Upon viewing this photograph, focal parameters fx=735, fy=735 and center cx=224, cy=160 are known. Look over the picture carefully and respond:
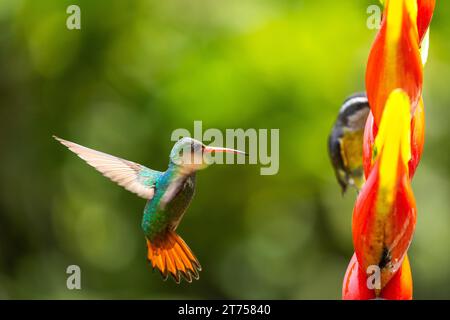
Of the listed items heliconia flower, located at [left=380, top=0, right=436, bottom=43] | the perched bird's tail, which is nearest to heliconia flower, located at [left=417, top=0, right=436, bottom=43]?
heliconia flower, located at [left=380, top=0, right=436, bottom=43]

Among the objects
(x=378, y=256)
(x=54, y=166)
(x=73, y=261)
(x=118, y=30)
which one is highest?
(x=118, y=30)

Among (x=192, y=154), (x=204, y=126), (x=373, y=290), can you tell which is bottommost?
(x=373, y=290)

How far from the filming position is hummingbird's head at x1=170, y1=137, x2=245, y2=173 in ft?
1.91

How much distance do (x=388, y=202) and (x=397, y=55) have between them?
0.28 ft

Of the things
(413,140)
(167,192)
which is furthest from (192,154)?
(413,140)

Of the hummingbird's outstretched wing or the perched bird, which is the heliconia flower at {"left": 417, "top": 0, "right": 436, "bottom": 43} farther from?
the hummingbird's outstretched wing

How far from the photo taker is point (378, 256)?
1.43 feet

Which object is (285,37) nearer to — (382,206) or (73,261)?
(73,261)

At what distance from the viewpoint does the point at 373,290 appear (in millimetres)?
450

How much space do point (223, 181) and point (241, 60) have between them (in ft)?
1.04

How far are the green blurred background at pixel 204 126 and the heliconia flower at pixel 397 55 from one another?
1.42 metres

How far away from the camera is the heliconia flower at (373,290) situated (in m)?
0.45

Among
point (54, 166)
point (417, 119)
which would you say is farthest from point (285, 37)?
point (417, 119)

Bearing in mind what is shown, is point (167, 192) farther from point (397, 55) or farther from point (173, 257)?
point (397, 55)
